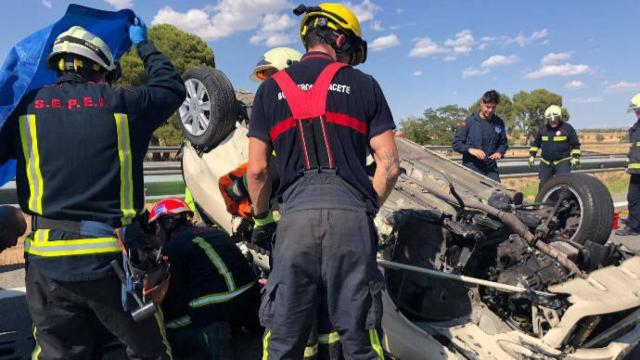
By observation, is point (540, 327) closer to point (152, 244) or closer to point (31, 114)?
point (152, 244)

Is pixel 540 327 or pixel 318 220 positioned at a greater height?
pixel 318 220

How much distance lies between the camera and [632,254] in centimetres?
319

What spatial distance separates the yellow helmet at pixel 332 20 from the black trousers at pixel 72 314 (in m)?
1.45

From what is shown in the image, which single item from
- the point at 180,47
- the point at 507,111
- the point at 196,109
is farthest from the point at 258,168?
the point at 507,111

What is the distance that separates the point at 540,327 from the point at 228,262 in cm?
193

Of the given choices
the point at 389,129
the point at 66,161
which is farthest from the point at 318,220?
the point at 66,161

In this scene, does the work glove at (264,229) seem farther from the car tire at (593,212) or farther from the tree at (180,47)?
the tree at (180,47)

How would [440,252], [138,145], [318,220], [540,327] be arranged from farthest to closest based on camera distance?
1. [440,252]
2. [540,327]
3. [138,145]
4. [318,220]

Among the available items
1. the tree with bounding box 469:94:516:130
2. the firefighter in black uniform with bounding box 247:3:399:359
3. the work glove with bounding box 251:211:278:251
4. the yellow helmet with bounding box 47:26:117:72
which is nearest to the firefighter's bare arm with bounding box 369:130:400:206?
the firefighter in black uniform with bounding box 247:3:399:359

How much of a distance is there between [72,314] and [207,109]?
6.93 feet

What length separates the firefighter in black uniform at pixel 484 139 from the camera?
19.4ft

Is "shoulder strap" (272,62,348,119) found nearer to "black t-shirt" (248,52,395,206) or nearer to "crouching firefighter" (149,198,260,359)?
"black t-shirt" (248,52,395,206)

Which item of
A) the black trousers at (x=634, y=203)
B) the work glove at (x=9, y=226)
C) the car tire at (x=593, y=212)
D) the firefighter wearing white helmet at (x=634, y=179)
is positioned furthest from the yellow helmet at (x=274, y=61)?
the black trousers at (x=634, y=203)

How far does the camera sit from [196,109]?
3.95 m
